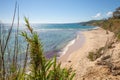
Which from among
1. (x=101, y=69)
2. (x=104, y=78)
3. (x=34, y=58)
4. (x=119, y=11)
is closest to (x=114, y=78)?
(x=104, y=78)

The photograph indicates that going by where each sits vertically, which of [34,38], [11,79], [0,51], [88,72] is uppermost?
[34,38]

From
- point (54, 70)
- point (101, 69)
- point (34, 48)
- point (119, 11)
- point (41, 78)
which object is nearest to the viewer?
point (34, 48)

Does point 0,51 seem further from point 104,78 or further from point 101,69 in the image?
point 101,69

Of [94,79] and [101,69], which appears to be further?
[101,69]

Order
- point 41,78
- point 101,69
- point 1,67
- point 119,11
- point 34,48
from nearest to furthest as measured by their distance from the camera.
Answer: point 34,48, point 41,78, point 1,67, point 101,69, point 119,11

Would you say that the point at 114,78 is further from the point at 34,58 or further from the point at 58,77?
the point at 34,58

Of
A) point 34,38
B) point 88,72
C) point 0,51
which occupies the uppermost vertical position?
point 34,38

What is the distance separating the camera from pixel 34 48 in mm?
1217

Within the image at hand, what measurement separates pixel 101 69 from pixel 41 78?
5.82m

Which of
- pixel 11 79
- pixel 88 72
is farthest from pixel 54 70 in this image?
pixel 88 72

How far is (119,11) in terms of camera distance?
155 feet

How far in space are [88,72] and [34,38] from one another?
5936 mm

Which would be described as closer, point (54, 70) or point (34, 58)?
point (34, 58)

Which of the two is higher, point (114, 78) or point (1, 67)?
point (1, 67)
